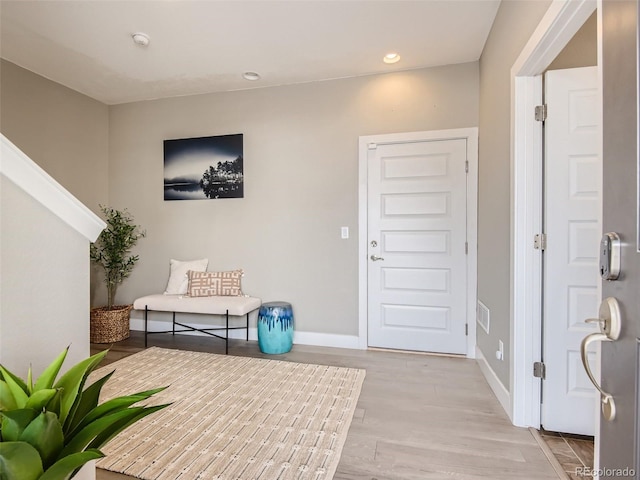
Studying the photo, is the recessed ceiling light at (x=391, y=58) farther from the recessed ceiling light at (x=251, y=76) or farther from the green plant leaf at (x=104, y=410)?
Answer: the green plant leaf at (x=104, y=410)

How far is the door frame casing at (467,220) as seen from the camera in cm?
288

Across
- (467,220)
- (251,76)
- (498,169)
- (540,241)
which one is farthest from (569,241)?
(251,76)

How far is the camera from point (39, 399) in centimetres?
73

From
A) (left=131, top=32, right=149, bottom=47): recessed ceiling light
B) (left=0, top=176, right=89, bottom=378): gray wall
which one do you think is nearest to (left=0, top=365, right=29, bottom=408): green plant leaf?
(left=0, top=176, right=89, bottom=378): gray wall

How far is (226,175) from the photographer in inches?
138

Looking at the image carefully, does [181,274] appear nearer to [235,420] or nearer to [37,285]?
[235,420]

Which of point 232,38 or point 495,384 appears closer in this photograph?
point 495,384

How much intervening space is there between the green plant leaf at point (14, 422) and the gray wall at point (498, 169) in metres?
2.18

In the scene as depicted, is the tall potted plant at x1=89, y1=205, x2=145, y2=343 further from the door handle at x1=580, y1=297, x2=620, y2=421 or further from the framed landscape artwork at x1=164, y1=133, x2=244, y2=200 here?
the door handle at x1=580, y1=297, x2=620, y2=421

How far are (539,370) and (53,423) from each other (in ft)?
7.07

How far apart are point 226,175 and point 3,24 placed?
1985 mm

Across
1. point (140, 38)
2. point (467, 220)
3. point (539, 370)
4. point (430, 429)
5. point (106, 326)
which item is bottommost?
point (430, 429)

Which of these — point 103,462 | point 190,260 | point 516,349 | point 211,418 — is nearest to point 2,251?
point 103,462

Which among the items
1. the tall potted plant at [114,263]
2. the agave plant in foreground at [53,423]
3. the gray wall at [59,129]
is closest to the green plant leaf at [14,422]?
the agave plant in foreground at [53,423]
